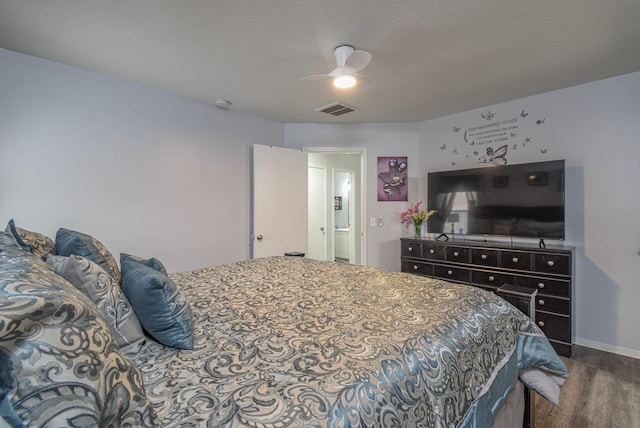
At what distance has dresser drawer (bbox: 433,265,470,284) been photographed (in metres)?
3.21

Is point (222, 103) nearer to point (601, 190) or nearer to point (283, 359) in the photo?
point (283, 359)

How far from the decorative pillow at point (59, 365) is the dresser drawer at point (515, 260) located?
10.5ft

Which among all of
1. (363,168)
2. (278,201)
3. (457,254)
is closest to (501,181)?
(457,254)

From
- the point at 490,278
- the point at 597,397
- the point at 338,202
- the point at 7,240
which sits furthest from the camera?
the point at 338,202

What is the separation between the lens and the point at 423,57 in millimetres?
2297

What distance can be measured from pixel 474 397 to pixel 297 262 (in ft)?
5.20

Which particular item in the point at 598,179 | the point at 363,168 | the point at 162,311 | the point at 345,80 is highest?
the point at 345,80

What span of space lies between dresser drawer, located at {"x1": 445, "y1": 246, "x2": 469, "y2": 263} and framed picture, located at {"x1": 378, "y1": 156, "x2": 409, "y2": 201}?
1.04 metres

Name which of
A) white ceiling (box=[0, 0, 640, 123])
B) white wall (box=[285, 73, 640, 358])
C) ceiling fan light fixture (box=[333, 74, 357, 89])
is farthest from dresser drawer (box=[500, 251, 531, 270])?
ceiling fan light fixture (box=[333, 74, 357, 89])

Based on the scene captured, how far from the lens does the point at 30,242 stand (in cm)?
126

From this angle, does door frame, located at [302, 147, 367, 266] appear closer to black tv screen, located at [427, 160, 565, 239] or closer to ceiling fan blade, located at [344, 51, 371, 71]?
black tv screen, located at [427, 160, 565, 239]

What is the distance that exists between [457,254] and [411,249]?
540mm

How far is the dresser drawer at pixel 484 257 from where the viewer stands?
3021mm

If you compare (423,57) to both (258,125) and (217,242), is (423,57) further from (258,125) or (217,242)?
(217,242)
